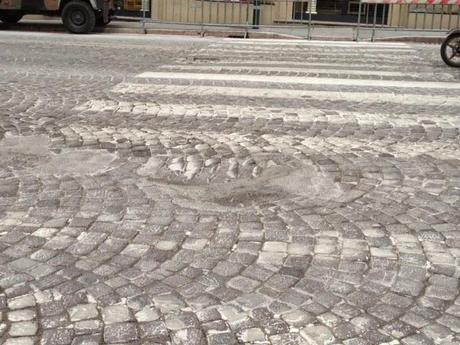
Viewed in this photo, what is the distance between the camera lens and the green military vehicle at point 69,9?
55.3 feet

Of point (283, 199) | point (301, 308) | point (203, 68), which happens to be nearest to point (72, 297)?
point (301, 308)

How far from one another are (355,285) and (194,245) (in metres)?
0.97

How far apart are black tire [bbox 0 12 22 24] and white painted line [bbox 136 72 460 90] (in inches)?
400

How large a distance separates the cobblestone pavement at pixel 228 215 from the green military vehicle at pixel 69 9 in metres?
8.72

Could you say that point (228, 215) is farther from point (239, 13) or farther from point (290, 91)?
point (239, 13)

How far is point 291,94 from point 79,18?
34.3ft

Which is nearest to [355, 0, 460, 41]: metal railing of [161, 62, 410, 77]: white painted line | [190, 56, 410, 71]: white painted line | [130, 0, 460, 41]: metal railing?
[130, 0, 460, 41]: metal railing

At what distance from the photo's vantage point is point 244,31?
18484 millimetres

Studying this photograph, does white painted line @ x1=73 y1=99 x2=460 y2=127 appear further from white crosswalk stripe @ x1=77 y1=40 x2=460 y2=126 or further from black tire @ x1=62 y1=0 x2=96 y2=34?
black tire @ x1=62 y1=0 x2=96 y2=34

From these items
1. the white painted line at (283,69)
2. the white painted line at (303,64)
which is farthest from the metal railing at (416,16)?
the white painted line at (283,69)

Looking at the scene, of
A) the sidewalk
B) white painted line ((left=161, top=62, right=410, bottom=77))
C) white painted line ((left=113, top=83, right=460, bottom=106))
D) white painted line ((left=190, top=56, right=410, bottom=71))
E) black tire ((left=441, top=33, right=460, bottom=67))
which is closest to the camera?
white painted line ((left=113, top=83, right=460, bottom=106))

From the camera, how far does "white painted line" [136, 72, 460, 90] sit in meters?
9.15

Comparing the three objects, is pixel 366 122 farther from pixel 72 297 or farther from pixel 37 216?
pixel 72 297

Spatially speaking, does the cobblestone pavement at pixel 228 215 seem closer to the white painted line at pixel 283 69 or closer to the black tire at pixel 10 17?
the white painted line at pixel 283 69
